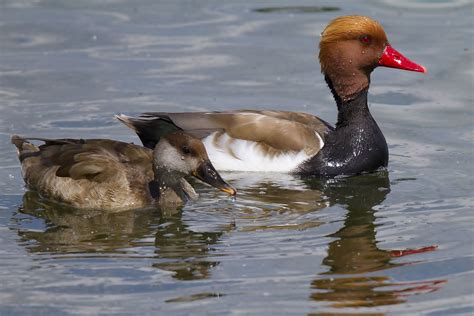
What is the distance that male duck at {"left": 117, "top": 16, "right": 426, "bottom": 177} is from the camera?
11.3 m

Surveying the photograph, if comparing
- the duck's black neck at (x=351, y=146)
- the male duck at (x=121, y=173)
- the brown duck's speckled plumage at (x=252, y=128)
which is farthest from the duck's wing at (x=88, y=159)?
the duck's black neck at (x=351, y=146)

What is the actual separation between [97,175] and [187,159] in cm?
79

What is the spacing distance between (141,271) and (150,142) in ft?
11.2

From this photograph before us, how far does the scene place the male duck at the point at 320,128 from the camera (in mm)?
11297

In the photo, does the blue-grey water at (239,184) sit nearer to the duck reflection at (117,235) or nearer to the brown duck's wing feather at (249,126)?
the duck reflection at (117,235)

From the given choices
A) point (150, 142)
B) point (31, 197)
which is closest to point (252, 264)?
point (31, 197)

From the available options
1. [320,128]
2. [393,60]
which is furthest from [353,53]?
[320,128]

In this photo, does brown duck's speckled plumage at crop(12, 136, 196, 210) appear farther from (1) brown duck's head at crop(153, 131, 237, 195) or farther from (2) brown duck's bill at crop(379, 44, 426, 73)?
(2) brown duck's bill at crop(379, 44, 426, 73)

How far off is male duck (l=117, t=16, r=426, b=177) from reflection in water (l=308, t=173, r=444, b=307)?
499mm

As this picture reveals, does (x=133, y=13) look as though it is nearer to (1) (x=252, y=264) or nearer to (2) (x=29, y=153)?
(2) (x=29, y=153)

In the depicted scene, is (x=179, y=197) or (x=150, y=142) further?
(x=150, y=142)

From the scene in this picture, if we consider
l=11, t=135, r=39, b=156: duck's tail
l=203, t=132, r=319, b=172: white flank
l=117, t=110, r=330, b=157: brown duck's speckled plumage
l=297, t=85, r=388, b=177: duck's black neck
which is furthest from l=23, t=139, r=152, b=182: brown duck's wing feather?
l=297, t=85, r=388, b=177: duck's black neck

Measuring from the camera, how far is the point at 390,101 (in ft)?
44.1

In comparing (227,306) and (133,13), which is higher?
(133,13)
